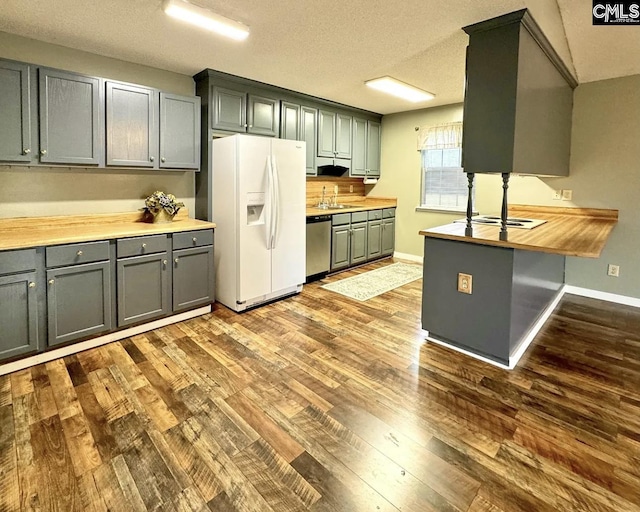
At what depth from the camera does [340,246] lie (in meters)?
5.12

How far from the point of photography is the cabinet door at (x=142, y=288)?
294 cm

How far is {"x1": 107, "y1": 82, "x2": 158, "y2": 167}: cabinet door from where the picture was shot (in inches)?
120

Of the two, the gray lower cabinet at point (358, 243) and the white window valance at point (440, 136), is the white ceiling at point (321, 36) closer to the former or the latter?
the white window valance at point (440, 136)

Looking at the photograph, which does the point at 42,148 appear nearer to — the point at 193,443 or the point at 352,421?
the point at 193,443

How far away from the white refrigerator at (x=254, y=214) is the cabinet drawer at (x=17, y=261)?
1593mm

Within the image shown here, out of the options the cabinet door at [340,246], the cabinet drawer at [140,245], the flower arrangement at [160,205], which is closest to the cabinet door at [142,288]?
the cabinet drawer at [140,245]

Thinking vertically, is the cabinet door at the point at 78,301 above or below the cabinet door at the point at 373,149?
below

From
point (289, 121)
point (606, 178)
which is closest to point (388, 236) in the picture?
point (289, 121)

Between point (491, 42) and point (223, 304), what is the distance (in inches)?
127

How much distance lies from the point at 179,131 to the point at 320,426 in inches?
115

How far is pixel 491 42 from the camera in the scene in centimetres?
251

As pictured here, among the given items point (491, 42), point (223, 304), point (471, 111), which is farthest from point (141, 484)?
point (491, 42)

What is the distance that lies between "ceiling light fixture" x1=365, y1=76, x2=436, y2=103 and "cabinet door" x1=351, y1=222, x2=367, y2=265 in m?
1.80

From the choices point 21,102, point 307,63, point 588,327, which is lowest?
point 588,327
